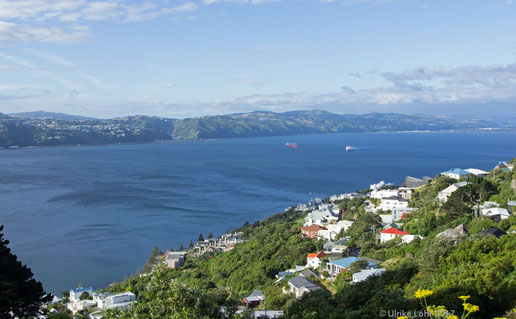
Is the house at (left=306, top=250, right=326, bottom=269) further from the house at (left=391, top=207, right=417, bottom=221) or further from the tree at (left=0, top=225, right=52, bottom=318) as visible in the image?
the tree at (left=0, top=225, right=52, bottom=318)

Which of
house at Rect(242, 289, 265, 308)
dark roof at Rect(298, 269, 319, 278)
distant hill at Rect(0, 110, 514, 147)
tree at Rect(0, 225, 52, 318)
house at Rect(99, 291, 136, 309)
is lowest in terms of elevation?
house at Rect(99, 291, 136, 309)

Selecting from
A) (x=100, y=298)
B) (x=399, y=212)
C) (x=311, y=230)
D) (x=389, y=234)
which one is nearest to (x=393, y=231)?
(x=389, y=234)

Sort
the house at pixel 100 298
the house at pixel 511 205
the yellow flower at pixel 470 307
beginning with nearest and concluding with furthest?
1. the yellow flower at pixel 470 307
2. the house at pixel 511 205
3. the house at pixel 100 298

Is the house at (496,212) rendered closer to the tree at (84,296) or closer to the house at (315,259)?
the house at (315,259)

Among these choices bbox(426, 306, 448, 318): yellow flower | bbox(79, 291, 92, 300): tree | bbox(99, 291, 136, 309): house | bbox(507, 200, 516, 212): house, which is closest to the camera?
bbox(426, 306, 448, 318): yellow flower

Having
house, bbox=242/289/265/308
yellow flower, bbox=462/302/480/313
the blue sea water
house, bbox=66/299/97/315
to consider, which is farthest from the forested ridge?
the blue sea water

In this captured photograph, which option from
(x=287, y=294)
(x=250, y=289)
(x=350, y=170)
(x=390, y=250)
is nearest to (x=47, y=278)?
(x=250, y=289)

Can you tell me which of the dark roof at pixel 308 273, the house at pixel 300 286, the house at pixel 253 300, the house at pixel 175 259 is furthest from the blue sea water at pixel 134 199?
the house at pixel 300 286
